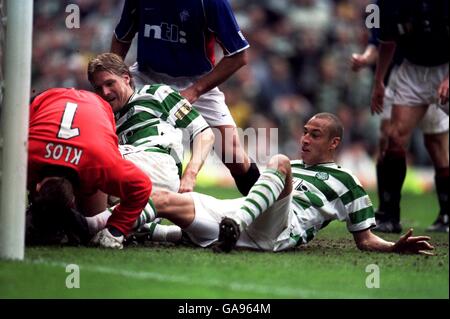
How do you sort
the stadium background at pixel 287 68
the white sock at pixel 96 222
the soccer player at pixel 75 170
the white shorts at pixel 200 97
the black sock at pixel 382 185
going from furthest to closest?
the stadium background at pixel 287 68, the black sock at pixel 382 185, the white shorts at pixel 200 97, the white sock at pixel 96 222, the soccer player at pixel 75 170

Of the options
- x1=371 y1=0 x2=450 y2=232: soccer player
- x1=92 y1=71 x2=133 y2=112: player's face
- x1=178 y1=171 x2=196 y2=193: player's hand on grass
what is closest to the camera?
x1=178 y1=171 x2=196 y2=193: player's hand on grass

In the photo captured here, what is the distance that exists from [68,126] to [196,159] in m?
0.97

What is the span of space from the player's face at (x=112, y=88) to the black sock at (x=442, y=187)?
3.50 metres

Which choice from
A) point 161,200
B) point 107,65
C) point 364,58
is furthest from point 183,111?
point 364,58

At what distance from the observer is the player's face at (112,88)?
6.46m

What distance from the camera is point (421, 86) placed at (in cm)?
860

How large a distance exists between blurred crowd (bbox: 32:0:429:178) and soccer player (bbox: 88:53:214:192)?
782 centimetres

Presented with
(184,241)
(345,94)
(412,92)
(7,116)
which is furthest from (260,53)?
(7,116)

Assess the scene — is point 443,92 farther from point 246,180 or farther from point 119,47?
point 119,47

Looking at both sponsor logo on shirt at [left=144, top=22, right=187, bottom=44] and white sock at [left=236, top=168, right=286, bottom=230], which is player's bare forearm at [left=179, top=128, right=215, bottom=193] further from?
sponsor logo on shirt at [left=144, top=22, right=187, bottom=44]

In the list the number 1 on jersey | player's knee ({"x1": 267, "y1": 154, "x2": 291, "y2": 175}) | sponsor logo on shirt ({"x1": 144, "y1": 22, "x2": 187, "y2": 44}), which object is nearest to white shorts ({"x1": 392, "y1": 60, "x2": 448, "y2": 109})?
sponsor logo on shirt ({"x1": 144, "y1": 22, "x2": 187, "y2": 44})

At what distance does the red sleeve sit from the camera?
559cm

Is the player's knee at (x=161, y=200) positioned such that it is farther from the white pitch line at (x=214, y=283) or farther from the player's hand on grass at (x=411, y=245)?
the player's hand on grass at (x=411, y=245)

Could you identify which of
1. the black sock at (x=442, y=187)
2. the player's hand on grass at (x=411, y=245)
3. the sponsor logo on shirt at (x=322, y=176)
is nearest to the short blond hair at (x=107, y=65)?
the sponsor logo on shirt at (x=322, y=176)
